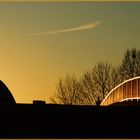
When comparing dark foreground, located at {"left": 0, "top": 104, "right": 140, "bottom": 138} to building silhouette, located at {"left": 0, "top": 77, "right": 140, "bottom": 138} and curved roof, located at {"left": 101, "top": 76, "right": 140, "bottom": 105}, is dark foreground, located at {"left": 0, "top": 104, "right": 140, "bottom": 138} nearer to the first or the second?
building silhouette, located at {"left": 0, "top": 77, "right": 140, "bottom": 138}

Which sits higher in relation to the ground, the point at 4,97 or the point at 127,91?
the point at 127,91

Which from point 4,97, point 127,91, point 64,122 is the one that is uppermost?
point 127,91

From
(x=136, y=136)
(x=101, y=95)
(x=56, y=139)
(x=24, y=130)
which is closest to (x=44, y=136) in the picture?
(x=24, y=130)

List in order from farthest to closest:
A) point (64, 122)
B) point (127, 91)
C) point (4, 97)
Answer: point (127, 91), point (4, 97), point (64, 122)

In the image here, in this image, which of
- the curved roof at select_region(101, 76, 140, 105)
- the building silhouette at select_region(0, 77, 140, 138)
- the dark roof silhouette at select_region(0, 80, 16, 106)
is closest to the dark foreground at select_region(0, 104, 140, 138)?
the building silhouette at select_region(0, 77, 140, 138)

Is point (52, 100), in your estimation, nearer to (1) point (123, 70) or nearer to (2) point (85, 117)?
(1) point (123, 70)

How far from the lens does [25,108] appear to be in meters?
33.4

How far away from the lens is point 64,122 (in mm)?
33281

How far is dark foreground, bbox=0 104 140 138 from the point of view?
32094 millimetres

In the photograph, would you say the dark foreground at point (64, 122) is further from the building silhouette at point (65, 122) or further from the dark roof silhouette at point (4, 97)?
the dark roof silhouette at point (4, 97)

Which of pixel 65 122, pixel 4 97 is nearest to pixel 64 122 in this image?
pixel 65 122

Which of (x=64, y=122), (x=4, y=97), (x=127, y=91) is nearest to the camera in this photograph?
(x=64, y=122)

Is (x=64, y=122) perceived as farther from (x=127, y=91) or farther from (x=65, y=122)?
(x=127, y=91)

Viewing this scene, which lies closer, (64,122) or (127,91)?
(64,122)
